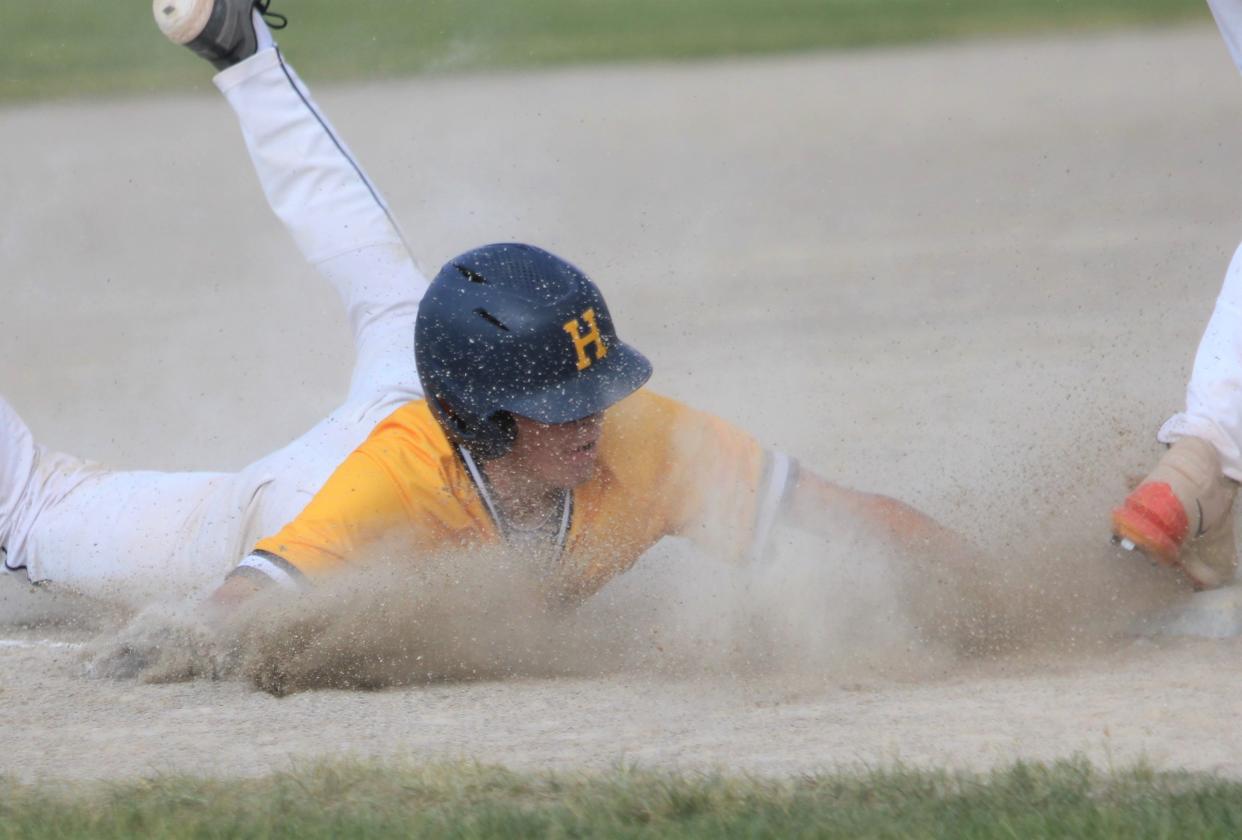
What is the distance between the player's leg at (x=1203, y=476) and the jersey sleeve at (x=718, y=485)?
2.48ft

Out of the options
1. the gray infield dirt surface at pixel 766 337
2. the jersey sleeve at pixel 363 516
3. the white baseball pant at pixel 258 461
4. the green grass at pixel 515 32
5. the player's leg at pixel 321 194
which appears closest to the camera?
the gray infield dirt surface at pixel 766 337

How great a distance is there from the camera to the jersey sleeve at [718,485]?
3.78m

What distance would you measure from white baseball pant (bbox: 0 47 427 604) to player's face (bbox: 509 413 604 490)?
2.56 feet

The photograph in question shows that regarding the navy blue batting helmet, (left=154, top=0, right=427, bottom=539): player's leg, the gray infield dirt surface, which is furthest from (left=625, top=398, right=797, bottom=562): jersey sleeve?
(left=154, top=0, right=427, bottom=539): player's leg

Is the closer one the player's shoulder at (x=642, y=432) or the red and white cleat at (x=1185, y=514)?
the red and white cleat at (x=1185, y=514)

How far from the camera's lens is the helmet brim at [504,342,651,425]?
3568 mm

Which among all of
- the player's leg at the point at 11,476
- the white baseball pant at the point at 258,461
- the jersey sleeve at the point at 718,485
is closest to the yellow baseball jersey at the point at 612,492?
the jersey sleeve at the point at 718,485

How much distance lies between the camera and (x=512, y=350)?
3572 mm

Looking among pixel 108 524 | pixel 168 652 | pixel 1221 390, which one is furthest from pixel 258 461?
pixel 1221 390

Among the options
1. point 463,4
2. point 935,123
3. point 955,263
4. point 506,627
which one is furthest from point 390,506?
point 463,4

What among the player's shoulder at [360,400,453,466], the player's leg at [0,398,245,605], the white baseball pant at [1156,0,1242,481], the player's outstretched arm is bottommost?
the player's leg at [0,398,245,605]

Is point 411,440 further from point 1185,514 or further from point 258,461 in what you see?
point 1185,514

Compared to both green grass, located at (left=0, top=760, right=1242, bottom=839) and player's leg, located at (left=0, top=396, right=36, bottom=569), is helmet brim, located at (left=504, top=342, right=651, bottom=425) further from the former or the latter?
player's leg, located at (left=0, top=396, right=36, bottom=569)

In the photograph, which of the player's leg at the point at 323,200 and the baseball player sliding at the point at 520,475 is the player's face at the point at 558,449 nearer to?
the baseball player sliding at the point at 520,475
